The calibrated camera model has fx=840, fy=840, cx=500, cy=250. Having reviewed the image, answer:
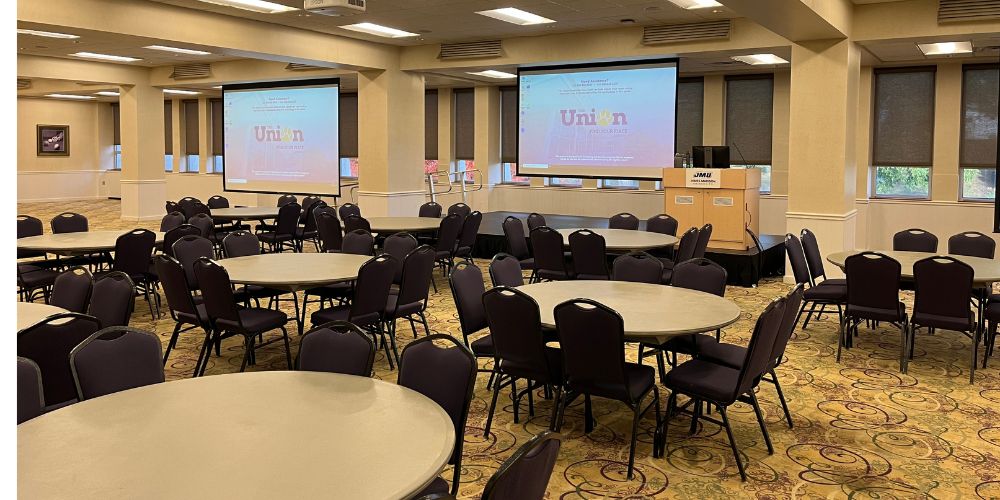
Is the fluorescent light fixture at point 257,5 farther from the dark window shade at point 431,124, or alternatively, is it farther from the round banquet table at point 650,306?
the dark window shade at point 431,124

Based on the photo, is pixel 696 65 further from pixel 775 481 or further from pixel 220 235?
pixel 775 481

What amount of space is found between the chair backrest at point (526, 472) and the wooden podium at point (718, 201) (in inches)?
336

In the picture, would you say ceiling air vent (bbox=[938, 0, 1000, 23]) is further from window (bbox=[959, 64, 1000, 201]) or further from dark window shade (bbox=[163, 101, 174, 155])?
dark window shade (bbox=[163, 101, 174, 155])

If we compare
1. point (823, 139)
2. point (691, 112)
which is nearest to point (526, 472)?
point (823, 139)

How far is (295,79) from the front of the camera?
15.2 meters

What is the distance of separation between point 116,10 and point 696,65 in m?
8.68

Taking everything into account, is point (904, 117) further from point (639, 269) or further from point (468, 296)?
point (468, 296)

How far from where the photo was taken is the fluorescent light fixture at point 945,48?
11336 mm

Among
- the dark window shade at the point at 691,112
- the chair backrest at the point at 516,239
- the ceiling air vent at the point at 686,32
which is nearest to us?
the chair backrest at the point at 516,239

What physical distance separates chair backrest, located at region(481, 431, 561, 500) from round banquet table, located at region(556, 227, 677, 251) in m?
5.45

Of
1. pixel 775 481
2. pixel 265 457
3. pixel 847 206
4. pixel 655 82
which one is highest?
pixel 655 82

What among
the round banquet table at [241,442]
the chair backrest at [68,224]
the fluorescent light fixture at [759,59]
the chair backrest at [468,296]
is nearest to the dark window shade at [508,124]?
the fluorescent light fixture at [759,59]

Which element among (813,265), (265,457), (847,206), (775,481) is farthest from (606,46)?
(265,457)

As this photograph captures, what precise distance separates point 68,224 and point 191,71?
8.01 meters
